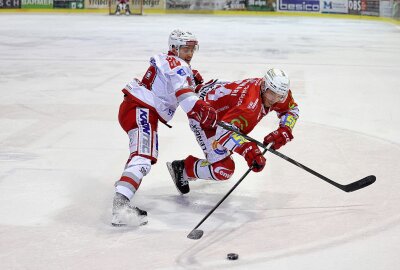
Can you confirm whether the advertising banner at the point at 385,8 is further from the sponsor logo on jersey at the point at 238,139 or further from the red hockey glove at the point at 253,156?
the red hockey glove at the point at 253,156

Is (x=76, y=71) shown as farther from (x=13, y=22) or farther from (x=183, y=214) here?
(x=13, y=22)

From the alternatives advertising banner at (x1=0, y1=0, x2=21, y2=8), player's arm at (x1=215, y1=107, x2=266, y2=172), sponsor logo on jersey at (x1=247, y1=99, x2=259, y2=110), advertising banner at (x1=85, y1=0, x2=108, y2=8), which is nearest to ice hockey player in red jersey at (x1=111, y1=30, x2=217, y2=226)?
player's arm at (x1=215, y1=107, x2=266, y2=172)

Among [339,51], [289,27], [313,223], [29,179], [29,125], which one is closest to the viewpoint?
[313,223]

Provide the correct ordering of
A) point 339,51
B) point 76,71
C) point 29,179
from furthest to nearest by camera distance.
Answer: point 339,51 < point 76,71 < point 29,179

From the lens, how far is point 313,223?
461 centimetres

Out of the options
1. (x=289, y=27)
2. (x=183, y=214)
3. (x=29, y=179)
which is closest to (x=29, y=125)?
(x=29, y=179)

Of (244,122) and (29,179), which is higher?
(244,122)

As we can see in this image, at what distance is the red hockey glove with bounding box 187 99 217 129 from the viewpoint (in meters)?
4.42

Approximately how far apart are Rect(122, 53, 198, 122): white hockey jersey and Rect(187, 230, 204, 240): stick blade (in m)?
0.74

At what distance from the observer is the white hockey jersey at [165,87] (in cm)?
457

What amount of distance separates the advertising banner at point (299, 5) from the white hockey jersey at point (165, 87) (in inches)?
1044

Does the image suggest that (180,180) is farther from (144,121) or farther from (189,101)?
(189,101)

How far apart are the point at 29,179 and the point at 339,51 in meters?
11.1

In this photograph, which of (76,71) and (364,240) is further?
(76,71)
